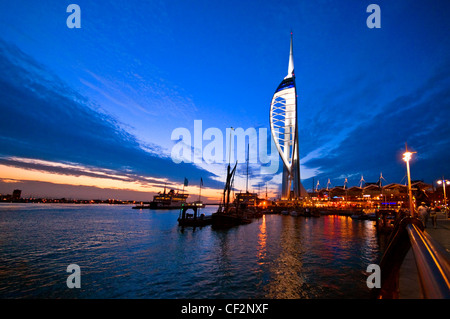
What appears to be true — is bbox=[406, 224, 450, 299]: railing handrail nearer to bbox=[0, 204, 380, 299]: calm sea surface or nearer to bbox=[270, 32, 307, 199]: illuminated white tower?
bbox=[0, 204, 380, 299]: calm sea surface

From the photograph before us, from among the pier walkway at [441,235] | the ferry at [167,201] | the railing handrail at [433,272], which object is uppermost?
the railing handrail at [433,272]

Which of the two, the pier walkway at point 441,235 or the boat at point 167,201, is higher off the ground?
the pier walkway at point 441,235

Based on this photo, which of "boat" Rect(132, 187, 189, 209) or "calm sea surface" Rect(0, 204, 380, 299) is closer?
"calm sea surface" Rect(0, 204, 380, 299)

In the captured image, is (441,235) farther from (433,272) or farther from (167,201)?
(167,201)

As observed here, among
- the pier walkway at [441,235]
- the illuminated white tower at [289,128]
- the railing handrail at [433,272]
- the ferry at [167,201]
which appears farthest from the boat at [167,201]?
the railing handrail at [433,272]

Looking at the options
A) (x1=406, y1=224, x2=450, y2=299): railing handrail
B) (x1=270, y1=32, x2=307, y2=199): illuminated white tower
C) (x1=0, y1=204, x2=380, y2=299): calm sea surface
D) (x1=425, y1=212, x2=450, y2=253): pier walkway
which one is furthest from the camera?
(x1=270, y1=32, x2=307, y2=199): illuminated white tower

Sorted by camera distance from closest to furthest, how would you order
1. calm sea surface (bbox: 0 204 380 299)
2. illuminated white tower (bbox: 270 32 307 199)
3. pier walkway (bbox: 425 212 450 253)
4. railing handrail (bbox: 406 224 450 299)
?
railing handrail (bbox: 406 224 450 299) → pier walkway (bbox: 425 212 450 253) → calm sea surface (bbox: 0 204 380 299) → illuminated white tower (bbox: 270 32 307 199)

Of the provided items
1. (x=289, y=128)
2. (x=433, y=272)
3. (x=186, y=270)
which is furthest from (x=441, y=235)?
(x=289, y=128)

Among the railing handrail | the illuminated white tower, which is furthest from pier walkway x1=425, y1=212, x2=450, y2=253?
the illuminated white tower

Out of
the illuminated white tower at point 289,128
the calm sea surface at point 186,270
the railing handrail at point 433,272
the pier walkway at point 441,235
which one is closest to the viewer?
the railing handrail at point 433,272

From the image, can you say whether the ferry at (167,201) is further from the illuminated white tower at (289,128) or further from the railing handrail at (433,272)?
the railing handrail at (433,272)
